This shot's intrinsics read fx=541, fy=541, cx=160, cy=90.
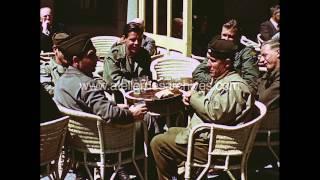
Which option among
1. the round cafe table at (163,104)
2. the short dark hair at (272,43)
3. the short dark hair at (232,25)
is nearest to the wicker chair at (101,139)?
the round cafe table at (163,104)

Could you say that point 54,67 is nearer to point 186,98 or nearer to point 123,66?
point 123,66

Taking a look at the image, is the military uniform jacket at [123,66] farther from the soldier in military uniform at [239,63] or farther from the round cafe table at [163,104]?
the soldier in military uniform at [239,63]

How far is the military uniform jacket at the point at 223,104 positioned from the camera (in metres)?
4.01

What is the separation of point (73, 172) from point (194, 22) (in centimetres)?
147

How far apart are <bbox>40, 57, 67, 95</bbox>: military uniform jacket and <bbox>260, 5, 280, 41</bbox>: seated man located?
1.53 metres

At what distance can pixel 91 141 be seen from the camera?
13.0 feet

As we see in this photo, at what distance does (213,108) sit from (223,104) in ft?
0.27

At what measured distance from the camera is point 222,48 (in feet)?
13.5

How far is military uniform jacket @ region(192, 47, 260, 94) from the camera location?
4098 millimetres

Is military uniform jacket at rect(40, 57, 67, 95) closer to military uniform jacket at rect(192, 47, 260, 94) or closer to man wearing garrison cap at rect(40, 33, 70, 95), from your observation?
man wearing garrison cap at rect(40, 33, 70, 95)

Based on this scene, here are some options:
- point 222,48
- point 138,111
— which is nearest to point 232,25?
point 222,48

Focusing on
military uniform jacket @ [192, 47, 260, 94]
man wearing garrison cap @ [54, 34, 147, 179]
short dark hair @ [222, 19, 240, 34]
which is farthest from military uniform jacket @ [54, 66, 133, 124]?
short dark hair @ [222, 19, 240, 34]
